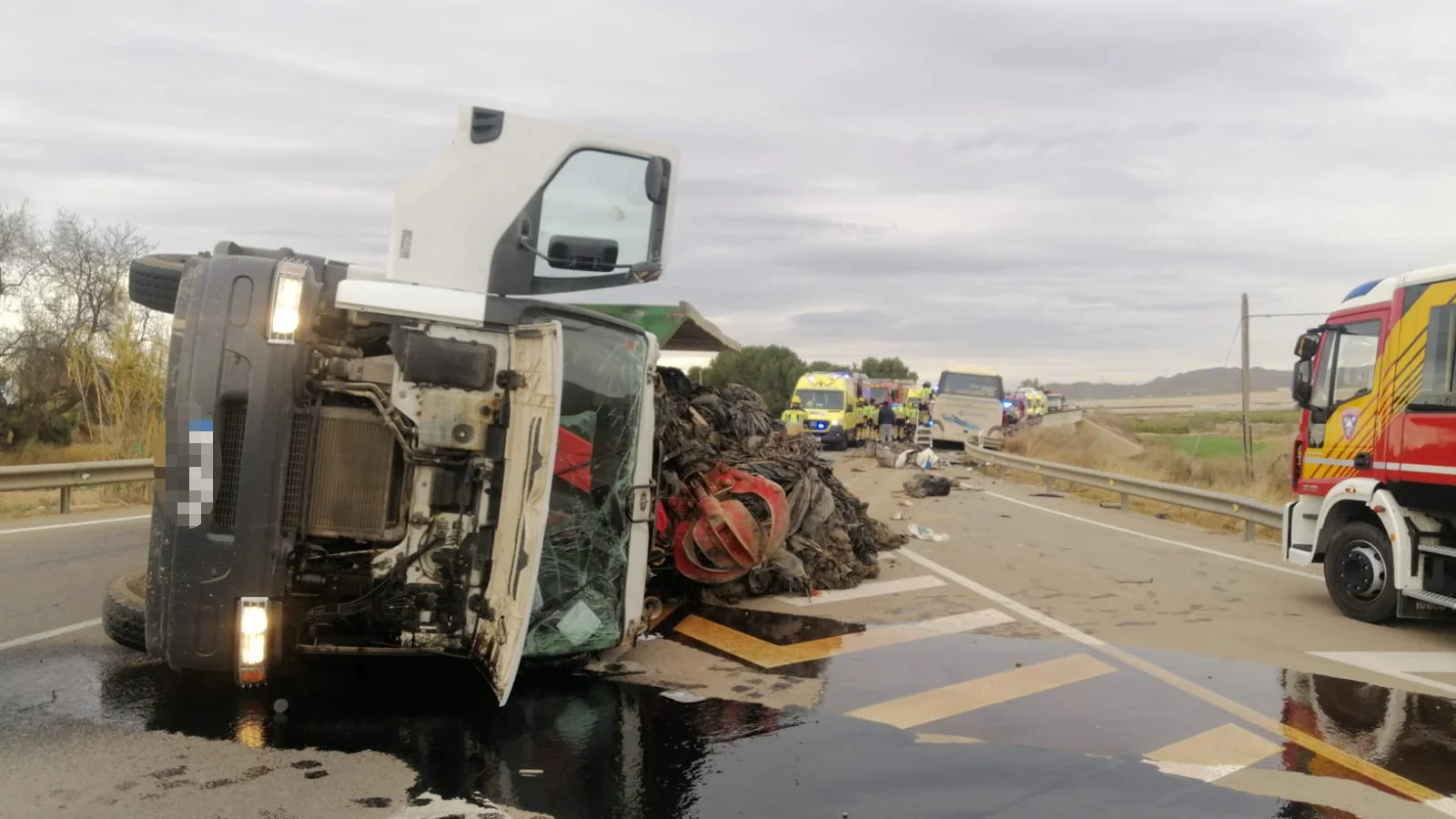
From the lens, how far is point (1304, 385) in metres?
9.54

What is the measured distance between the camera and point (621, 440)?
613 cm

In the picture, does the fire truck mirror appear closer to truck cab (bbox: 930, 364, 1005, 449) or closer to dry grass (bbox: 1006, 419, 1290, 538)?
dry grass (bbox: 1006, 419, 1290, 538)

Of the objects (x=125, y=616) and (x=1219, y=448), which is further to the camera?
(x=1219, y=448)

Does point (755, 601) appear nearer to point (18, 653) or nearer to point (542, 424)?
point (542, 424)

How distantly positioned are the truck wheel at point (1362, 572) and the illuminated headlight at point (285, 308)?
8.29 metres

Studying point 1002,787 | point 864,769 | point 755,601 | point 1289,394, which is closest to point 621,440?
point 864,769

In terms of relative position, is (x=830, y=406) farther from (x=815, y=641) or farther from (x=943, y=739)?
(x=943, y=739)

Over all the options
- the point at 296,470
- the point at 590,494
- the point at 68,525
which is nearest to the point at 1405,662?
the point at 590,494

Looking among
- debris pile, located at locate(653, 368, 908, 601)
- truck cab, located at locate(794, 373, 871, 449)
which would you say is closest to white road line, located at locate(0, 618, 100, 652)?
debris pile, located at locate(653, 368, 908, 601)

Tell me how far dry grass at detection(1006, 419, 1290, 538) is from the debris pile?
8.10 meters

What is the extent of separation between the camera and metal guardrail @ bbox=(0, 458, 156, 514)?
1284cm

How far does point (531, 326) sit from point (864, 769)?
2693mm

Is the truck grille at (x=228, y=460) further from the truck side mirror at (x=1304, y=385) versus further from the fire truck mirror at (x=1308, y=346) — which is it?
the fire truck mirror at (x=1308, y=346)

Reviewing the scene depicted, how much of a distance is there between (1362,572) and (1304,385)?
1.76 m
